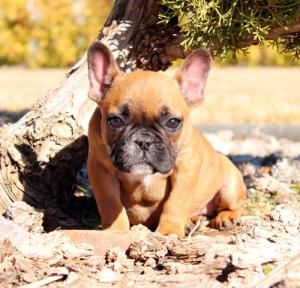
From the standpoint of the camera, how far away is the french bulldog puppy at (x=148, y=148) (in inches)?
178

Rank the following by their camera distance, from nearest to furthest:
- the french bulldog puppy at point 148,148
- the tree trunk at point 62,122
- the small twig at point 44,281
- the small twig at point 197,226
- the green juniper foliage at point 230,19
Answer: the small twig at point 44,281, the french bulldog puppy at point 148,148, the green juniper foliage at point 230,19, the small twig at point 197,226, the tree trunk at point 62,122

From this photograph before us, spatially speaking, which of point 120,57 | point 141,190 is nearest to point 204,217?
point 141,190

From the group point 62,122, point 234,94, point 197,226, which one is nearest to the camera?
point 197,226

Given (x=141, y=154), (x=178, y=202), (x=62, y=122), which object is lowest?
(x=178, y=202)

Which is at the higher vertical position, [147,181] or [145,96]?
[145,96]

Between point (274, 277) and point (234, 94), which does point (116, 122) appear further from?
point (234, 94)

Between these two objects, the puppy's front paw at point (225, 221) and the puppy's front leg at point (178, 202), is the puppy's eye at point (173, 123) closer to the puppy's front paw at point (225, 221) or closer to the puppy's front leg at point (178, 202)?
the puppy's front leg at point (178, 202)

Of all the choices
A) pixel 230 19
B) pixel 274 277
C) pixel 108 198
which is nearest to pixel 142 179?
pixel 108 198

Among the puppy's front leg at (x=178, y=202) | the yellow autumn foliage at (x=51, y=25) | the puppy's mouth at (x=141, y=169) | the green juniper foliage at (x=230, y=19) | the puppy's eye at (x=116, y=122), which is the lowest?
the yellow autumn foliage at (x=51, y=25)

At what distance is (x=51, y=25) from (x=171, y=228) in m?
17.7

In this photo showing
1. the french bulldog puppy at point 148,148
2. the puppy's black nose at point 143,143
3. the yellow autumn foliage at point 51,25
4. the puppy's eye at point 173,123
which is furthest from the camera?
the yellow autumn foliage at point 51,25

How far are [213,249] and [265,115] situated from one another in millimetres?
7898

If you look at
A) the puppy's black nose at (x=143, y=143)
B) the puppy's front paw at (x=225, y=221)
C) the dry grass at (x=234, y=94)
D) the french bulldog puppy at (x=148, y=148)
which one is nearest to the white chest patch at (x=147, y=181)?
the french bulldog puppy at (x=148, y=148)

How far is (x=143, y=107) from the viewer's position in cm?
455
